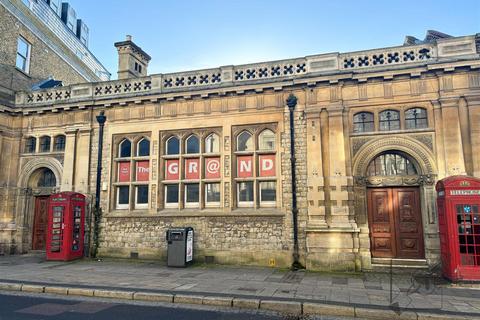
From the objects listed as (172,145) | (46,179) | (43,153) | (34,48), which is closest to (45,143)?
(43,153)

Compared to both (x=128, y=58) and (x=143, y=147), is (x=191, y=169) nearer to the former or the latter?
(x=143, y=147)

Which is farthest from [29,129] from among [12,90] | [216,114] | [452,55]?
[452,55]

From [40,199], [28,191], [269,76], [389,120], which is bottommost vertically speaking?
[40,199]

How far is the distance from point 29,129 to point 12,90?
2.34 metres

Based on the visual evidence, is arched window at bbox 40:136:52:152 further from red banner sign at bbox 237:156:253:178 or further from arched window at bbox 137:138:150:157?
red banner sign at bbox 237:156:253:178

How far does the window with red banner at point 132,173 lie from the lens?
13023 millimetres


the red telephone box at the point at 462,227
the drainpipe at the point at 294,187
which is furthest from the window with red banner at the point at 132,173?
the red telephone box at the point at 462,227

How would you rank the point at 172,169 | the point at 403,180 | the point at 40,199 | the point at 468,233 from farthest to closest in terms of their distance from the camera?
1. the point at 40,199
2. the point at 172,169
3. the point at 403,180
4. the point at 468,233

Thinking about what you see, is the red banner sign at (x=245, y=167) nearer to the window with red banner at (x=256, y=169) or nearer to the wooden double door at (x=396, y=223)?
the window with red banner at (x=256, y=169)

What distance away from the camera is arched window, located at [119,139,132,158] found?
1344cm

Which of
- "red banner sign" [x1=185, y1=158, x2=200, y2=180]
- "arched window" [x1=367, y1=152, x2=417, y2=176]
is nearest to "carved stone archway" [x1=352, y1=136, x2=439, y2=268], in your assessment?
"arched window" [x1=367, y1=152, x2=417, y2=176]

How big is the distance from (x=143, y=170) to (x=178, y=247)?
372 centimetres

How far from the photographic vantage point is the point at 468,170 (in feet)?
32.6

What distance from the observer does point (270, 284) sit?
841 centimetres
